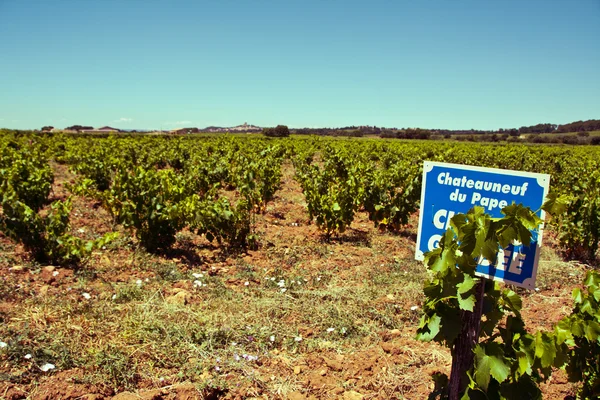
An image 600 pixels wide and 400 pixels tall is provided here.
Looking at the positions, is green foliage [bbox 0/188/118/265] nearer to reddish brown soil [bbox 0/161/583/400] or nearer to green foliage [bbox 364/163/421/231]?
reddish brown soil [bbox 0/161/583/400]

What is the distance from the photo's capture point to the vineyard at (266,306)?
225 centimetres

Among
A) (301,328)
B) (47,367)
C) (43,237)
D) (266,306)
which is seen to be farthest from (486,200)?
(43,237)

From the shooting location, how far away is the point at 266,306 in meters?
4.59

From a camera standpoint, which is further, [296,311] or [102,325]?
[296,311]

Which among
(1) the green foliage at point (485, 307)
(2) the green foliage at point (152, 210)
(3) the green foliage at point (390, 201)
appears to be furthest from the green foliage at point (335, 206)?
(1) the green foliage at point (485, 307)

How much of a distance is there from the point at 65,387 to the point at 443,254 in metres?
2.91

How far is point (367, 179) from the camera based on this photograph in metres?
9.66

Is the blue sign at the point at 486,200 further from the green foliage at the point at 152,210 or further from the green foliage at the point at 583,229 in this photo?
the green foliage at the point at 583,229

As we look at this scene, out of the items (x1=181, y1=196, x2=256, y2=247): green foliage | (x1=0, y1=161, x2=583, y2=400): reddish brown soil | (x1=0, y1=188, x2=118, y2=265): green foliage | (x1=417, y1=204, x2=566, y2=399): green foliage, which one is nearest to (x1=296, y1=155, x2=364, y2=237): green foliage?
(x1=0, y1=161, x2=583, y2=400): reddish brown soil

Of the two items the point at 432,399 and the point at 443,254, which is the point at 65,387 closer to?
the point at 432,399

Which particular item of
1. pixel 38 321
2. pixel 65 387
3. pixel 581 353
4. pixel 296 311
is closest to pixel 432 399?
pixel 581 353

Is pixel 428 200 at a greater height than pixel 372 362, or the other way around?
pixel 428 200

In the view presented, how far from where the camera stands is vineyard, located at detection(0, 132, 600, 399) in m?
2.25

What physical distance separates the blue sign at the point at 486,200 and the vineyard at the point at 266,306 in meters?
0.14
